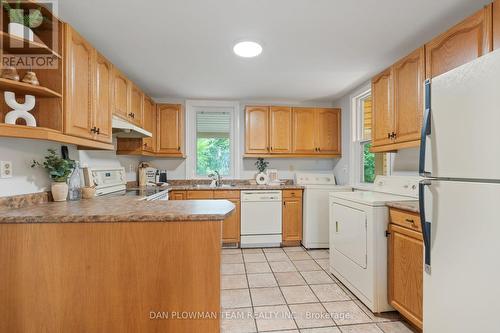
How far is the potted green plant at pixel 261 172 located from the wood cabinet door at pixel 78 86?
251 cm

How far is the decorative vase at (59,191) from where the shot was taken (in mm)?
1892

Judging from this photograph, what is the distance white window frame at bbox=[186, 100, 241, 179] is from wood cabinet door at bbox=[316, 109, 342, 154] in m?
1.30

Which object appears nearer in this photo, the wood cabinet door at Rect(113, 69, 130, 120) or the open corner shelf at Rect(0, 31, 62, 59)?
the open corner shelf at Rect(0, 31, 62, 59)

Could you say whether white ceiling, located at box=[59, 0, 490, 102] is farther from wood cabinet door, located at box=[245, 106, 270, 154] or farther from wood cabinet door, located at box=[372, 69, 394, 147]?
wood cabinet door, located at box=[245, 106, 270, 154]

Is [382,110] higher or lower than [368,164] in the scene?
higher

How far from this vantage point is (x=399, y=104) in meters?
2.27

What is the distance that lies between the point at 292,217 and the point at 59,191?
279cm

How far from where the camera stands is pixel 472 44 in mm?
1572

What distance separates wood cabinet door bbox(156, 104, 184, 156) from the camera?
150 inches

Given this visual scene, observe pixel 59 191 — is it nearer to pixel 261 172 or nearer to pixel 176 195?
pixel 176 195

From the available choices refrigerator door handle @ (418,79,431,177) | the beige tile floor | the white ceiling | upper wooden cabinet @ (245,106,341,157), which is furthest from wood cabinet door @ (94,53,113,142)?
refrigerator door handle @ (418,79,431,177)

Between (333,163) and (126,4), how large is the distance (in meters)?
3.58

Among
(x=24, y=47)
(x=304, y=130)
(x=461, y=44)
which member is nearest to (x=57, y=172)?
(x=24, y=47)

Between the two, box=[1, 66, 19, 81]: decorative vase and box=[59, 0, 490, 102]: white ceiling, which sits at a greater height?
box=[59, 0, 490, 102]: white ceiling
